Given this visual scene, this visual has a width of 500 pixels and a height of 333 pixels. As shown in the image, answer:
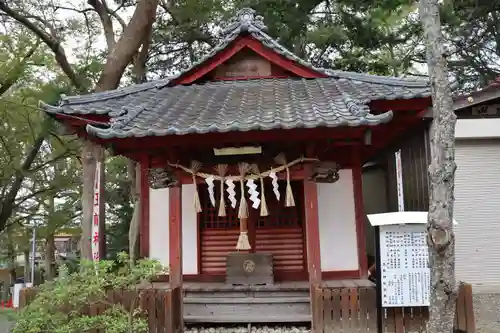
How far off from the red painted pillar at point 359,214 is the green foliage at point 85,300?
12.9 feet

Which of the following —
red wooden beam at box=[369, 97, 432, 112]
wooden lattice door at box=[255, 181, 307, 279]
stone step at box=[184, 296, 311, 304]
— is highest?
red wooden beam at box=[369, 97, 432, 112]

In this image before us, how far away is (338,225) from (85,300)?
447 centimetres

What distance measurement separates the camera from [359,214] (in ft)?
26.8

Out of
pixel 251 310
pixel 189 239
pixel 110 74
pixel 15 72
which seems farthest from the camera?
pixel 15 72

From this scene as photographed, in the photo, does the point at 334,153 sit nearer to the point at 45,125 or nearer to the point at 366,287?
the point at 366,287

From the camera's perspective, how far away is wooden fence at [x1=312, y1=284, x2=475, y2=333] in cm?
630

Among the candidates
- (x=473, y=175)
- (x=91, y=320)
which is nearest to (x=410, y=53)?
(x=473, y=175)

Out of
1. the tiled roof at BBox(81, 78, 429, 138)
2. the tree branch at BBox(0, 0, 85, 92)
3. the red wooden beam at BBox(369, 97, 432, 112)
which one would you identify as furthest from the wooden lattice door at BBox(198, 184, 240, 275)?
the tree branch at BBox(0, 0, 85, 92)

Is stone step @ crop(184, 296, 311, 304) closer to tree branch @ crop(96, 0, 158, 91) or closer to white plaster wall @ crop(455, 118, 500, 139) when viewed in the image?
white plaster wall @ crop(455, 118, 500, 139)

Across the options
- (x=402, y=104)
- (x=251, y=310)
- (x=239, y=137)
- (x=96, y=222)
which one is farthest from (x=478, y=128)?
(x=96, y=222)

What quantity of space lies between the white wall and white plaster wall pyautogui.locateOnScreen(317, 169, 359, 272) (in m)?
2.39

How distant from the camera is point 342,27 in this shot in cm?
1577

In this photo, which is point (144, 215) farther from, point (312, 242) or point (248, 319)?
point (312, 242)

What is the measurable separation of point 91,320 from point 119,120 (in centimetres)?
284
